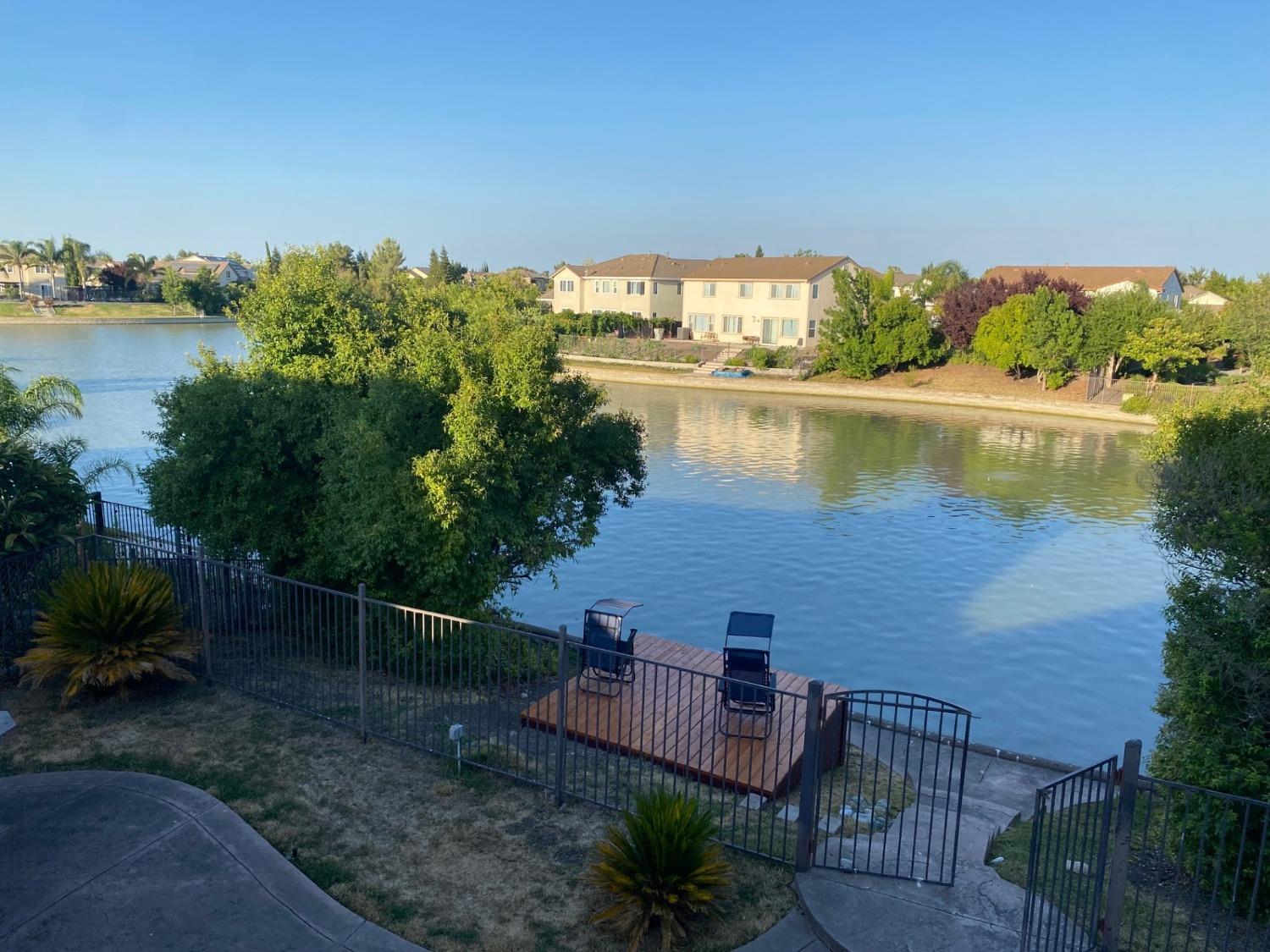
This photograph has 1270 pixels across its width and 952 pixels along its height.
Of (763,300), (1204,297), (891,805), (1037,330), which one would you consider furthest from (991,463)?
(1204,297)

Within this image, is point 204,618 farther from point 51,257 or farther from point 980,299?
point 51,257

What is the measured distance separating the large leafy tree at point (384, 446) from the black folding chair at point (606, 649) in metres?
1.87

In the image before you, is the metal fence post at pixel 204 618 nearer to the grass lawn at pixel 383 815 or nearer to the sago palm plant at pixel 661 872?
the grass lawn at pixel 383 815

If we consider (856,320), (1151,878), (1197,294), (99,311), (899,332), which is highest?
(1197,294)

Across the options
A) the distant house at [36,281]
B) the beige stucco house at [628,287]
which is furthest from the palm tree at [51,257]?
the beige stucco house at [628,287]

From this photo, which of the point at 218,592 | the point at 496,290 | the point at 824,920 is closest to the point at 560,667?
the point at 824,920

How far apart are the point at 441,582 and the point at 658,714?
3734 millimetres

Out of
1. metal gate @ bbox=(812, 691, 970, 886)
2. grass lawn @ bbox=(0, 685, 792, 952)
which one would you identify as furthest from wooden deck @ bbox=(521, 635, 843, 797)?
grass lawn @ bbox=(0, 685, 792, 952)

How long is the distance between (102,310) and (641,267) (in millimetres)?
66858

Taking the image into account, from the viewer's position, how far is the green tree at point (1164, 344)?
4709 cm

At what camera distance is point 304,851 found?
23.6 feet

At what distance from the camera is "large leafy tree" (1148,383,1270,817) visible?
701cm

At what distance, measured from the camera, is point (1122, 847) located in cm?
Answer: 589

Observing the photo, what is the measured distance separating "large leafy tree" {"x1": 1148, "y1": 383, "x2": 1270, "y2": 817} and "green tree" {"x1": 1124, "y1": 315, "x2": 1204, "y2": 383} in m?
44.5
